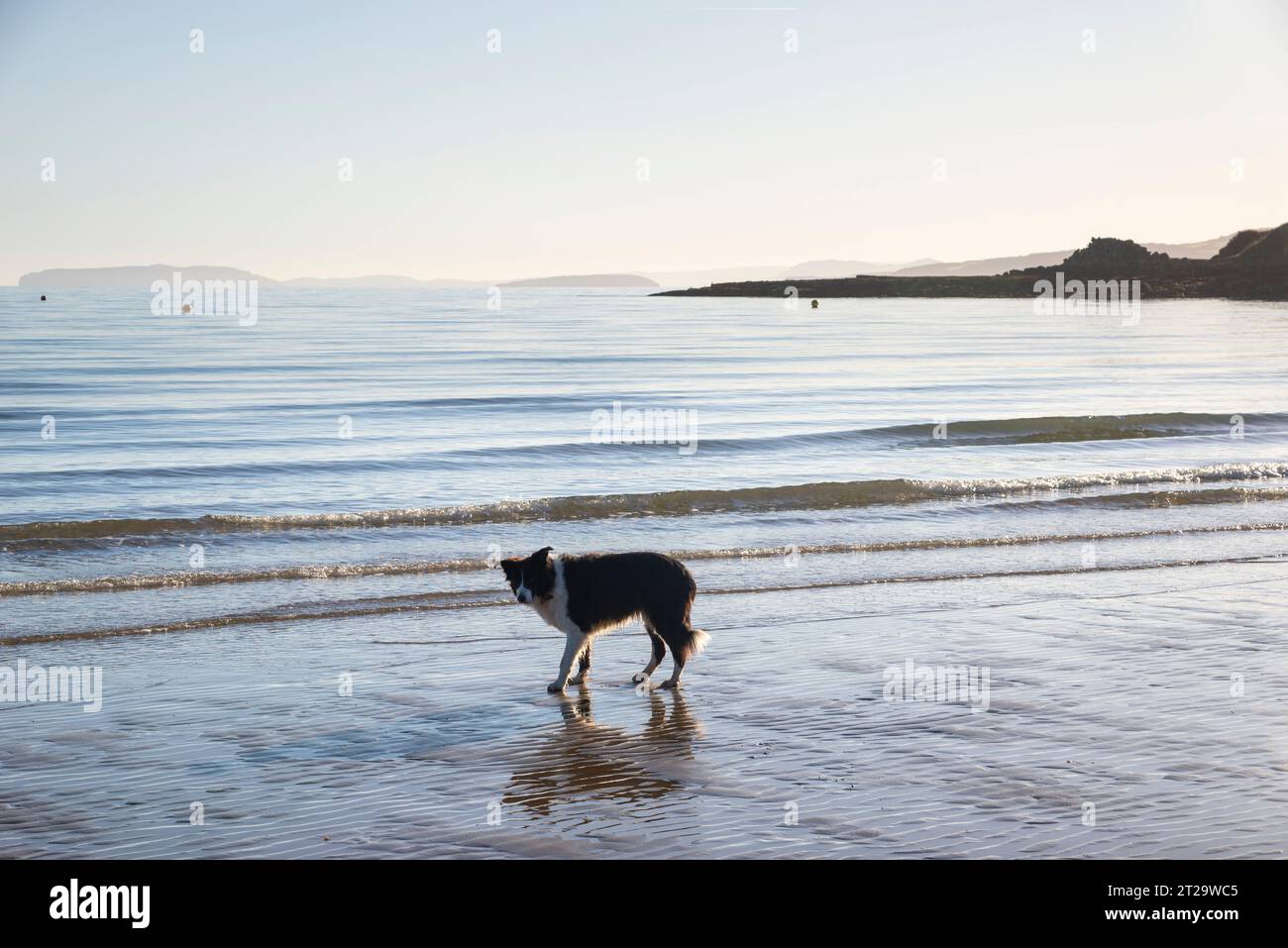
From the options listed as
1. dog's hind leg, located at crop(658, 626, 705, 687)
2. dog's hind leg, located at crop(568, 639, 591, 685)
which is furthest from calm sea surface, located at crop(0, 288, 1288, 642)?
dog's hind leg, located at crop(658, 626, 705, 687)

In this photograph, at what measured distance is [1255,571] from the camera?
13.2m

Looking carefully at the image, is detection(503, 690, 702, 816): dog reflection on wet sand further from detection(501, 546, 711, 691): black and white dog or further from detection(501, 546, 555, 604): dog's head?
detection(501, 546, 555, 604): dog's head

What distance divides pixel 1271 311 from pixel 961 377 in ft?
203

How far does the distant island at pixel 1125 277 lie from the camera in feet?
408

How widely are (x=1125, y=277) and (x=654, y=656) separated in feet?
452

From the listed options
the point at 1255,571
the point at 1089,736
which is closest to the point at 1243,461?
→ the point at 1255,571

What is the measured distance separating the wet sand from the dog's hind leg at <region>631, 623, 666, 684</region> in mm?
129

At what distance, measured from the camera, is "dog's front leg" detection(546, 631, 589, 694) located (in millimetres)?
9102

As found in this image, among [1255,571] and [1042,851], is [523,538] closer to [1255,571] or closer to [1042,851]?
[1255,571]

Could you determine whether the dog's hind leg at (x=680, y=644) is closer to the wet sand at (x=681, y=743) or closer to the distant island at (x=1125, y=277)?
the wet sand at (x=681, y=743)

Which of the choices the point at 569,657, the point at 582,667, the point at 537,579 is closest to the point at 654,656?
the point at 582,667

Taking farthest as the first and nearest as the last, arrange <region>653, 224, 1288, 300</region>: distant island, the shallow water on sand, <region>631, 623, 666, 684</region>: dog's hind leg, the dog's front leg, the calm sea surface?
<region>653, 224, 1288, 300</region>: distant island, the calm sea surface, <region>631, 623, 666, 684</region>: dog's hind leg, the dog's front leg, the shallow water on sand

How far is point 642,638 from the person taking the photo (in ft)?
36.2

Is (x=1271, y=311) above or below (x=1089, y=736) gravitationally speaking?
above
